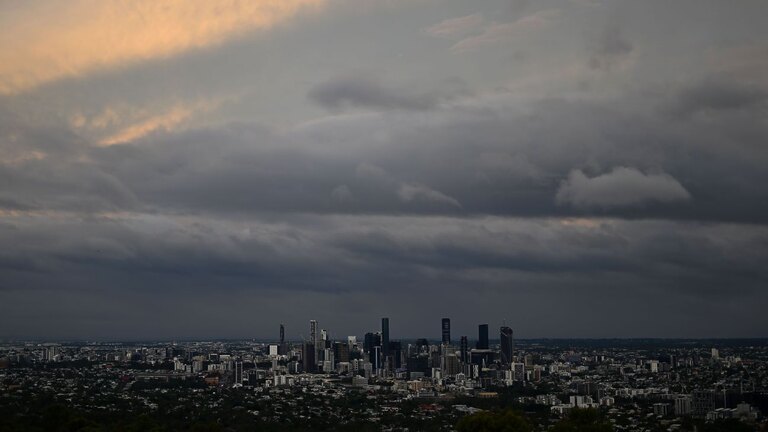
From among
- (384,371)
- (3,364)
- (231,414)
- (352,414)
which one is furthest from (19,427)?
(384,371)

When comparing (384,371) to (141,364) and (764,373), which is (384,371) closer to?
(141,364)

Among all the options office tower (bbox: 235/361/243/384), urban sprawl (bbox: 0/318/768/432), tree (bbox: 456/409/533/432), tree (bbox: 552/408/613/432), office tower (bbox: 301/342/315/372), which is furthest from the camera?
office tower (bbox: 301/342/315/372)

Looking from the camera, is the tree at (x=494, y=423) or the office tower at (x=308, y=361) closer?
the tree at (x=494, y=423)

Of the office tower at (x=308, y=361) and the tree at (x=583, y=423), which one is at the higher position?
the tree at (x=583, y=423)

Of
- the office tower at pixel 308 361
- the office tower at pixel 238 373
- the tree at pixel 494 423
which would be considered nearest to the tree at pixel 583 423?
the tree at pixel 494 423

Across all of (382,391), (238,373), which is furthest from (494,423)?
(238,373)

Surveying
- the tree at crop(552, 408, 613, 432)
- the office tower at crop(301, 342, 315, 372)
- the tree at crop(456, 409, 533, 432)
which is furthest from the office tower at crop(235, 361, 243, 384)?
the tree at crop(552, 408, 613, 432)

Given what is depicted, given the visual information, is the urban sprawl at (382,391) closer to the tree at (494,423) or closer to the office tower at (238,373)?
the office tower at (238,373)

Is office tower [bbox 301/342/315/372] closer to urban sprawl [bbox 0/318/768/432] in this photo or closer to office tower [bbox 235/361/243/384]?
urban sprawl [bbox 0/318/768/432]

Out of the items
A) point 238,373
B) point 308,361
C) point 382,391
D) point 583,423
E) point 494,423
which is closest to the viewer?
point 583,423

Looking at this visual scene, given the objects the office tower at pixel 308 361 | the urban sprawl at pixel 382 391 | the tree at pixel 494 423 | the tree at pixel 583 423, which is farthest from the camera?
the office tower at pixel 308 361

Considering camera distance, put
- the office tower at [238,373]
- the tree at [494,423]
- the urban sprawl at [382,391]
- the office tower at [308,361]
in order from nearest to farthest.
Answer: the tree at [494,423] → the urban sprawl at [382,391] → the office tower at [238,373] → the office tower at [308,361]

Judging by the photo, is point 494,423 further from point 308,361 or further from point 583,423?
point 308,361
